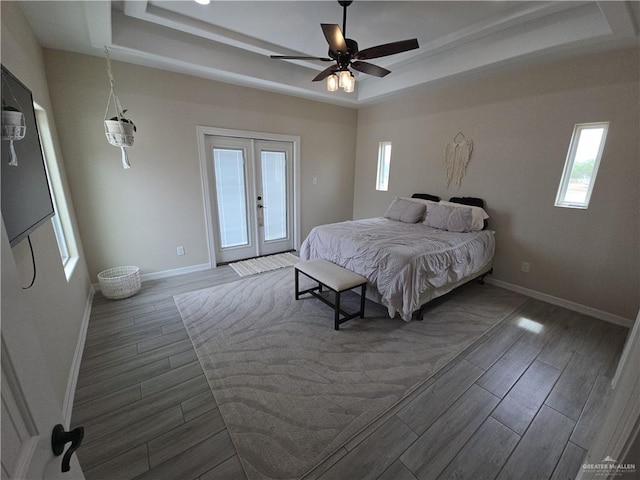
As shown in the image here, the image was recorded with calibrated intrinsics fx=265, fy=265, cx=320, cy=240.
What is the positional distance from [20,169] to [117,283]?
2.04m

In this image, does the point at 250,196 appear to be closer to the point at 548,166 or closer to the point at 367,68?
the point at 367,68

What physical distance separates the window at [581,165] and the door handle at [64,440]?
4121 mm

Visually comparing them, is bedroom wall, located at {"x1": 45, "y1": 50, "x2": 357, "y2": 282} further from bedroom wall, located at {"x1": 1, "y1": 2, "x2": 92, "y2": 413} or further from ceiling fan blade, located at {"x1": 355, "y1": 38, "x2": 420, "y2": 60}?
ceiling fan blade, located at {"x1": 355, "y1": 38, "x2": 420, "y2": 60}

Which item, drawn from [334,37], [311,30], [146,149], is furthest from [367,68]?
[146,149]

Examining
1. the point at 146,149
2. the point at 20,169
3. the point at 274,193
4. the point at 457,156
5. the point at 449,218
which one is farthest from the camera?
the point at 274,193

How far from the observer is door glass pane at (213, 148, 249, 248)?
3.93m

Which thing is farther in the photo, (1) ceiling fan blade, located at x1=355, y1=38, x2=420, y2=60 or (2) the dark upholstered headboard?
(2) the dark upholstered headboard

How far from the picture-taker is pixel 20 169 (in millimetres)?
→ 1323

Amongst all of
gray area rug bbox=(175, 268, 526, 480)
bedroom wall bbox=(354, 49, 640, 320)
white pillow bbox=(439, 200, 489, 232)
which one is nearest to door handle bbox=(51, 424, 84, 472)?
gray area rug bbox=(175, 268, 526, 480)

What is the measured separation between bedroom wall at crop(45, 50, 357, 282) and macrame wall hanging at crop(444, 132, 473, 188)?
7.98ft

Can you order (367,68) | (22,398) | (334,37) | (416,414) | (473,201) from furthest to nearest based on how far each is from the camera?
(473,201)
(367,68)
(334,37)
(416,414)
(22,398)

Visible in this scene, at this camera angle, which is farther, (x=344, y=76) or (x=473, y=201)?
(x=473, y=201)

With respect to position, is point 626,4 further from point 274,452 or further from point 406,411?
point 274,452

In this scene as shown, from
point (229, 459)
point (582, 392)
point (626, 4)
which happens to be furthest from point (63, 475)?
point (626, 4)
